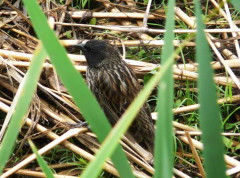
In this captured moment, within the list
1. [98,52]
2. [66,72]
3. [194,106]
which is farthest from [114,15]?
[66,72]

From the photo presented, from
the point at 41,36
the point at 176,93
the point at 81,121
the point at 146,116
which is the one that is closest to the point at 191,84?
the point at 176,93

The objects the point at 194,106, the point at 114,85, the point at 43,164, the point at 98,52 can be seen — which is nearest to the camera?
the point at 43,164

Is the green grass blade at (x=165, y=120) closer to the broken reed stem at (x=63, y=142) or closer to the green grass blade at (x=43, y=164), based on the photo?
the green grass blade at (x=43, y=164)

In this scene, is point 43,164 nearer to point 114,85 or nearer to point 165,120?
point 165,120

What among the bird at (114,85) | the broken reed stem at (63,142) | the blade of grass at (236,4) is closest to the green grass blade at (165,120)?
the blade of grass at (236,4)

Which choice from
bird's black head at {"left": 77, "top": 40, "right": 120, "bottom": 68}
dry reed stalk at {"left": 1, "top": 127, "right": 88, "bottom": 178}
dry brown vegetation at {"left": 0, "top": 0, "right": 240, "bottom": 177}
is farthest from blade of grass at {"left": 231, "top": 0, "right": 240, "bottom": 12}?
bird's black head at {"left": 77, "top": 40, "right": 120, "bottom": 68}
